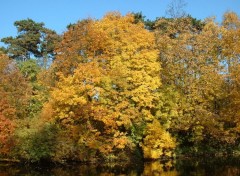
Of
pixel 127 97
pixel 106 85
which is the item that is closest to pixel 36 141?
pixel 106 85

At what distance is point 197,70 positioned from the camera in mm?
36094

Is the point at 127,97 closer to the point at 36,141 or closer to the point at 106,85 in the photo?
the point at 106,85

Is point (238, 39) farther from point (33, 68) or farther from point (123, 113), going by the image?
point (33, 68)

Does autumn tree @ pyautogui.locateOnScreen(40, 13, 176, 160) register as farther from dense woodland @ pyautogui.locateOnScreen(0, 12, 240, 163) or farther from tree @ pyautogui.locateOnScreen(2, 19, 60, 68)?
tree @ pyautogui.locateOnScreen(2, 19, 60, 68)

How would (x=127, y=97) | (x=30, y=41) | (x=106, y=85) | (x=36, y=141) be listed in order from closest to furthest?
(x=36, y=141), (x=106, y=85), (x=127, y=97), (x=30, y=41)

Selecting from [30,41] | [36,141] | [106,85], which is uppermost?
[30,41]

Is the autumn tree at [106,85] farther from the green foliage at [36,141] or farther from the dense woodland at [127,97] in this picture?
the green foliage at [36,141]

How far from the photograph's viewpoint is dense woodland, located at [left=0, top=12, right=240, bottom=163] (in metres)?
28.6

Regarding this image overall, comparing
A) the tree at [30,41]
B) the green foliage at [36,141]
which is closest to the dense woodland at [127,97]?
the green foliage at [36,141]

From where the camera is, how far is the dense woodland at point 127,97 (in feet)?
93.9

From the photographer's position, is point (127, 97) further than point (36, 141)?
Yes

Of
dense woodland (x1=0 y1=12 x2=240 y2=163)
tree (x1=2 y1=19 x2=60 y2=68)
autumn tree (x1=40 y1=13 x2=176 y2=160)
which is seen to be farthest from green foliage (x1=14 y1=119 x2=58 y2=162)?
tree (x1=2 y1=19 x2=60 y2=68)

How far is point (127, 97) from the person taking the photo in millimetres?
30469

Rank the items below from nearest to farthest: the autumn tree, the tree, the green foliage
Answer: the autumn tree
the green foliage
the tree
